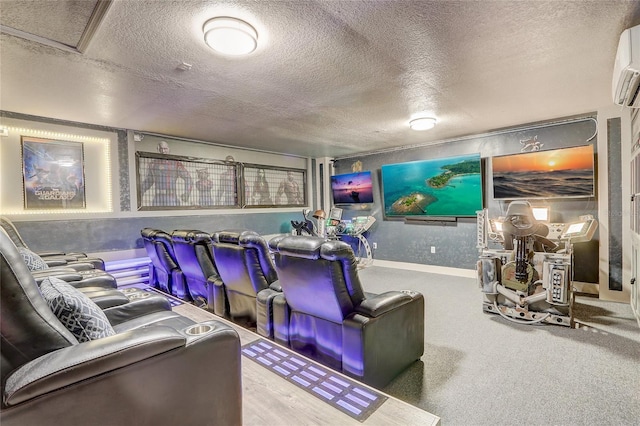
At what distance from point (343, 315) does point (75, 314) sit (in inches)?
58.2

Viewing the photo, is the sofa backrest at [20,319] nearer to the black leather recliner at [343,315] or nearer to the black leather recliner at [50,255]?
the black leather recliner at [343,315]

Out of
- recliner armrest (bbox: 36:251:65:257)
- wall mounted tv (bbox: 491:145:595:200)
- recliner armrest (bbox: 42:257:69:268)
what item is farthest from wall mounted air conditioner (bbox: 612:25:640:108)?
recliner armrest (bbox: 36:251:65:257)

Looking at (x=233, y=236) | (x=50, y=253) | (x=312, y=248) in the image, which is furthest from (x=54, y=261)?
(x=312, y=248)

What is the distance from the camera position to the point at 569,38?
2.26m

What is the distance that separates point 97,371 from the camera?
1.05 m

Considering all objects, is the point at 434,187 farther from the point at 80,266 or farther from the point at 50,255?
the point at 50,255

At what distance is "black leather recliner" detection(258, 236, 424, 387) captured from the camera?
6.67 feet

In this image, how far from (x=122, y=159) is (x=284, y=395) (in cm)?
459

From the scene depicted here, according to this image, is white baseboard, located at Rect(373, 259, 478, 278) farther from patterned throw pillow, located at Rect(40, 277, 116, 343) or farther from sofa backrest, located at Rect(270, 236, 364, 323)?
patterned throw pillow, located at Rect(40, 277, 116, 343)

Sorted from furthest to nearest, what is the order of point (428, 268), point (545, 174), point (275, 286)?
point (428, 268)
point (545, 174)
point (275, 286)

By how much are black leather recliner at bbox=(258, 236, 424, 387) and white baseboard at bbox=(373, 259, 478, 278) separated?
350 cm

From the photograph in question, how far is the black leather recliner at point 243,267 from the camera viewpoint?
279cm

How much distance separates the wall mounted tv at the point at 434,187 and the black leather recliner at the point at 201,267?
13.3 ft

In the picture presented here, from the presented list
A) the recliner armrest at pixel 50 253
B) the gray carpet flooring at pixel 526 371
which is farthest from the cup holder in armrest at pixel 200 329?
the recliner armrest at pixel 50 253
